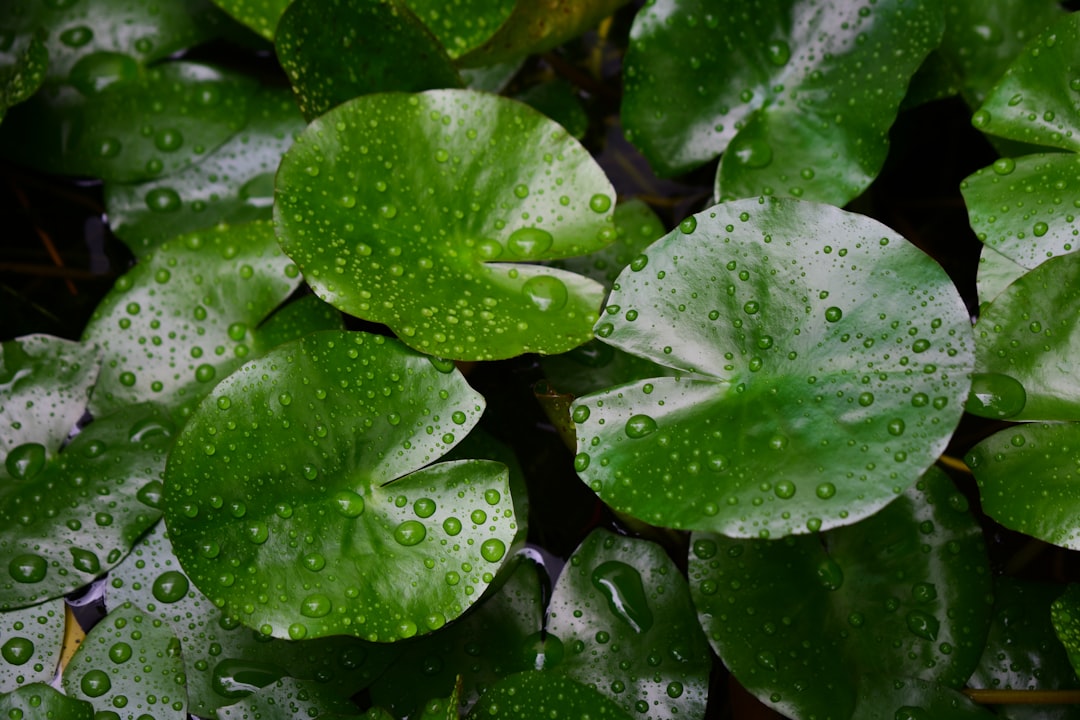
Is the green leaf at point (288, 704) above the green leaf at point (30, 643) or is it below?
above

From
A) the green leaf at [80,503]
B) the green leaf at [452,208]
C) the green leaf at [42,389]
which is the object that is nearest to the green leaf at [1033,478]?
the green leaf at [452,208]

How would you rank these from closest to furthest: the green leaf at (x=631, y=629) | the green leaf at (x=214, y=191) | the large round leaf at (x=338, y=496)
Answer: the large round leaf at (x=338, y=496), the green leaf at (x=631, y=629), the green leaf at (x=214, y=191)

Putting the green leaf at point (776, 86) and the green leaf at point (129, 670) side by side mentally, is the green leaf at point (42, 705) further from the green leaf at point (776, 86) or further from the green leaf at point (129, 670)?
the green leaf at point (776, 86)

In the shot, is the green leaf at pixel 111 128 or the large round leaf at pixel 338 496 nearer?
the large round leaf at pixel 338 496

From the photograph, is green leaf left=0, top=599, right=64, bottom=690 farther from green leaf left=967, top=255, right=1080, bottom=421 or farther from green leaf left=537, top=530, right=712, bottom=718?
green leaf left=967, top=255, right=1080, bottom=421

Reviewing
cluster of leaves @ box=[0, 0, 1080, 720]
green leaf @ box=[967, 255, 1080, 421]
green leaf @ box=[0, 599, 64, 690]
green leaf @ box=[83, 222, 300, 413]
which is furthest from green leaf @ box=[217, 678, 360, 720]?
green leaf @ box=[967, 255, 1080, 421]

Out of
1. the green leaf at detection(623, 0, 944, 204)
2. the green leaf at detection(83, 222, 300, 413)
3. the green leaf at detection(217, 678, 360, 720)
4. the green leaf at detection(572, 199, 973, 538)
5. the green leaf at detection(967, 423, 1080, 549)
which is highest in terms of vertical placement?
the green leaf at detection(623, 0, 944, 204)

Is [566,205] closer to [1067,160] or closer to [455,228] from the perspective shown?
[455,228]
